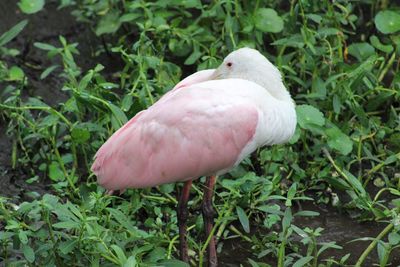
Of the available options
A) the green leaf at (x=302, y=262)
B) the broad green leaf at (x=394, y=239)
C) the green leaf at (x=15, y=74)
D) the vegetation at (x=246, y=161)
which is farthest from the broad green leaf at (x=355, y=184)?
the green leaf at (x=15, y=74)

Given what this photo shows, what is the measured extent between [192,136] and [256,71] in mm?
521

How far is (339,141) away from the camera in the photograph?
225 inches

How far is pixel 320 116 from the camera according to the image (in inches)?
223

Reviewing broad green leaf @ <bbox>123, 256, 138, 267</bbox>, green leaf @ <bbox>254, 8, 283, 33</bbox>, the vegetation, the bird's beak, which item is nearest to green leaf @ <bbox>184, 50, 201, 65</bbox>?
the vegetation

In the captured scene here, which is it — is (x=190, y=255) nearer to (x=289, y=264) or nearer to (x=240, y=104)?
(x=289, y=264)

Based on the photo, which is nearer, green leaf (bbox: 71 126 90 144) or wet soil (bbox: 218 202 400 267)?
wet soil (bbox: 218 202 400 267)

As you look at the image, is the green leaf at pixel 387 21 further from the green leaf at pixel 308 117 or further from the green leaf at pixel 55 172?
the green leaf at pixel 55 172

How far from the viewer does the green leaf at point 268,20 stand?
627 centimetres

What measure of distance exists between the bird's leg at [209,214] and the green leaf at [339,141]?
2.82 ft

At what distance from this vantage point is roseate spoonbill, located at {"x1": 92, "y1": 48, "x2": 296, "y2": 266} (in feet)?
15.9

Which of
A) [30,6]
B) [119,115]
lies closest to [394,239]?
[119,115]

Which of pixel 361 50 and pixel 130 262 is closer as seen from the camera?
pixel 130 262

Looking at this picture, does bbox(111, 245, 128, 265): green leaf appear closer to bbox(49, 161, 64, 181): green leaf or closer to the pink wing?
the pink wing

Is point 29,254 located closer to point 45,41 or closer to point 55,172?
point 55,172
